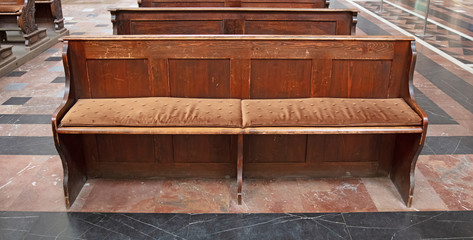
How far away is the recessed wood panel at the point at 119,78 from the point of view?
2.95 meters

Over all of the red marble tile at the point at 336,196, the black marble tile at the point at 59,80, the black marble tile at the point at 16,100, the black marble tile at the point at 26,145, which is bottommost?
the red marble tile at the point at 336,196

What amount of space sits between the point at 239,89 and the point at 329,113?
62 cm

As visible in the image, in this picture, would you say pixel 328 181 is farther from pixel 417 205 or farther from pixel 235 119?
pixel 235 119

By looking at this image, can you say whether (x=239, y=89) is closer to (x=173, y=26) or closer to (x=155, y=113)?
(x=155, y=113)

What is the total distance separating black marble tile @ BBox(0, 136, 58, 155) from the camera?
3.52 meters

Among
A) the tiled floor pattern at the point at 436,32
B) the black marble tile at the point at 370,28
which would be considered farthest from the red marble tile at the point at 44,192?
the black marble tile at the point at 370,28

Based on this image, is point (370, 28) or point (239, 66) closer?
point (239, 66)

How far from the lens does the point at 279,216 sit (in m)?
2.74

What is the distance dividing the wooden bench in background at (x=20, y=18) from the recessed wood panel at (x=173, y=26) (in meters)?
2.67

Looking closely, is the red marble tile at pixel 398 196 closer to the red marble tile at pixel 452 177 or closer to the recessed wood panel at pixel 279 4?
the red marble tile at pixel 452 177

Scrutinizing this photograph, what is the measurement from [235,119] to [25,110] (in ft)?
8.58

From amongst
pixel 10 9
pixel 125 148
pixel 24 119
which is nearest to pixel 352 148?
pixel 125 148

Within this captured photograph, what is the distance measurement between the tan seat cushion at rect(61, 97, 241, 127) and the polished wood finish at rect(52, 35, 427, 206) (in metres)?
0.13

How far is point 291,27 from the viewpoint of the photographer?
4.46 m
